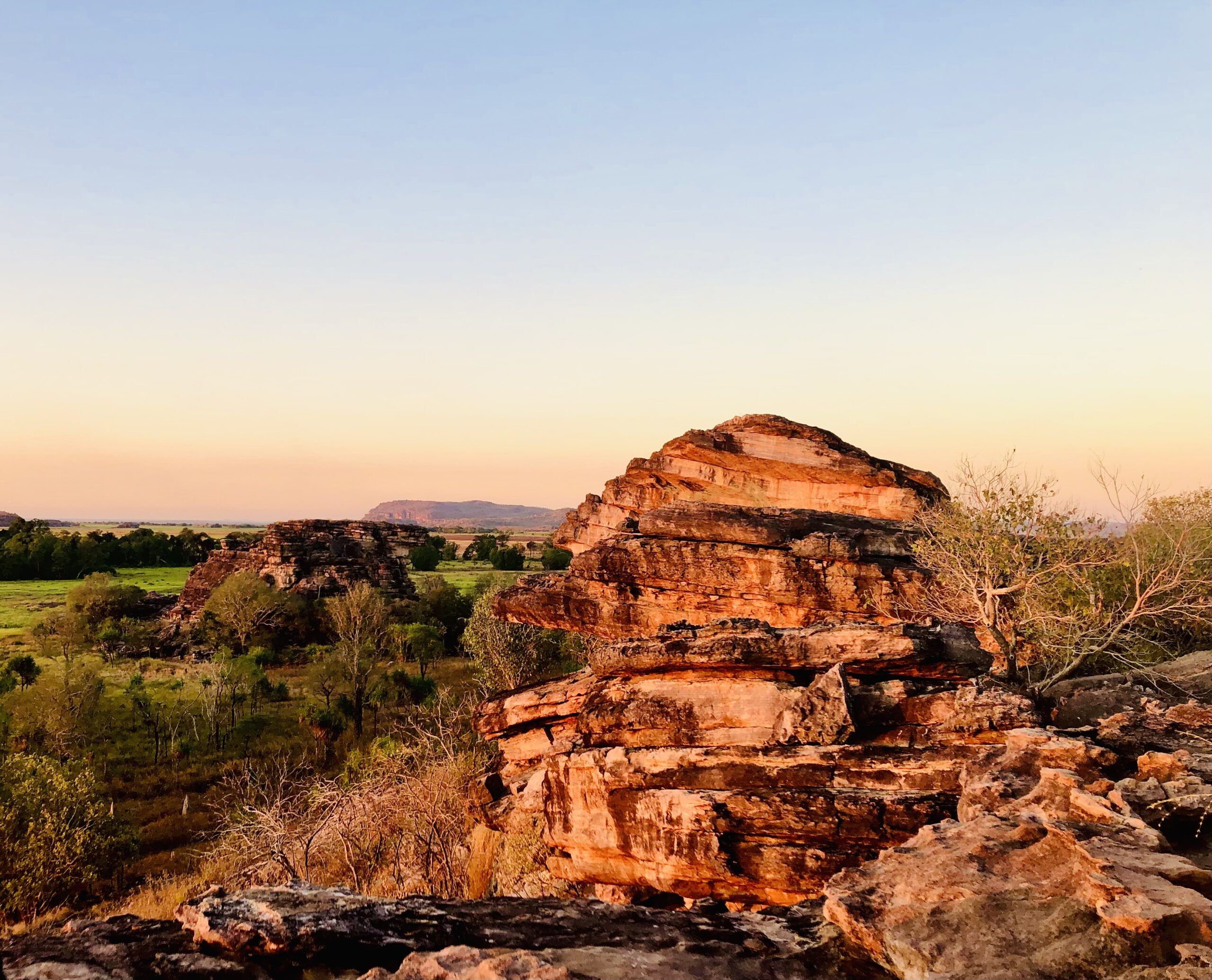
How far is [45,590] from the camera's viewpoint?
114 metres

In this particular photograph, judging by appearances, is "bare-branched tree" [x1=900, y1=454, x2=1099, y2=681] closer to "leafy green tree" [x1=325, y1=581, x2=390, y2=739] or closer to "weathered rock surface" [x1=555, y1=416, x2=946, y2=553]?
"weathered rock surface" [x1=555, y1=416, x2=946, y2=553]

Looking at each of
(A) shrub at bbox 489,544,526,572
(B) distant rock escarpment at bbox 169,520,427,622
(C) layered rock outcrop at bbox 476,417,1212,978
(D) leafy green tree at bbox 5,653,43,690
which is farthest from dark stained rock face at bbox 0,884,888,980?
(A) shrub at bbox 489,544,526,572

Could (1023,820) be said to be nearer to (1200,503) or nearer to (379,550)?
(1200,503)

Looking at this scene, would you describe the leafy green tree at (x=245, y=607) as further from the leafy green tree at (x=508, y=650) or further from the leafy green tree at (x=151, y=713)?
the leafy green tree at (x=508, y=650)

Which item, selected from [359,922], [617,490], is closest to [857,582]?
[617,490]

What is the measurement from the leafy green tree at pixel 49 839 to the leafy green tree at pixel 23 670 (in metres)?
32.7

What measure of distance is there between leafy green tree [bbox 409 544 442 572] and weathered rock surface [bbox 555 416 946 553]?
118m

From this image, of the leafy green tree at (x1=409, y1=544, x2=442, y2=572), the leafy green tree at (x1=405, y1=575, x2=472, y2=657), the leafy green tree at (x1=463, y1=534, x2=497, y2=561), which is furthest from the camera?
the leafy green tree at (x1=463, y1=534, x2=497, y2=561)

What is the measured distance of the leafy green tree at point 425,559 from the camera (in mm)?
151625

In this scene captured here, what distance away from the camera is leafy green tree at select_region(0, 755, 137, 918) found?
24.7 metres

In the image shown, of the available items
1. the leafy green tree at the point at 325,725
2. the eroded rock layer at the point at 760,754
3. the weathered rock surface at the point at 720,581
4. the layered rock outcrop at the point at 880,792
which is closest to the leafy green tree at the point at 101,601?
the leafy green tree at the point at 325,725

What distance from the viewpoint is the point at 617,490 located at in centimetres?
4319

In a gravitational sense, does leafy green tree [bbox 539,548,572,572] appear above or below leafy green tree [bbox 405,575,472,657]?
above

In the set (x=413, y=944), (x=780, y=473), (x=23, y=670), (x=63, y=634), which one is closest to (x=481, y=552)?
(x=63, y=634)
